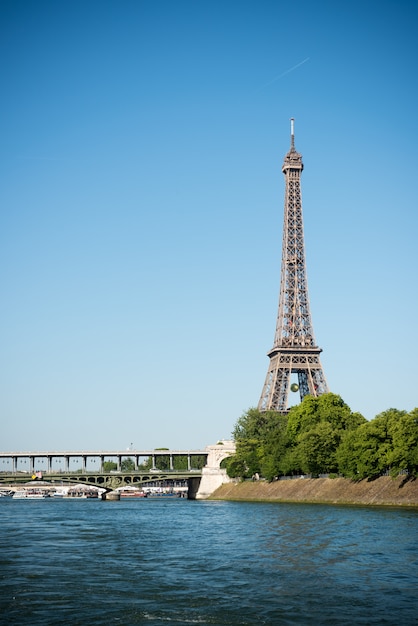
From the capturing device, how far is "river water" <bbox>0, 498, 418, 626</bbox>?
26.0 metres

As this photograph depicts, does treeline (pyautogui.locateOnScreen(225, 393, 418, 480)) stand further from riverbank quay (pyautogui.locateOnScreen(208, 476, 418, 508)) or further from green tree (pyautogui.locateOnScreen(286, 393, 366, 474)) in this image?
riverbank quay (pyautogui.locateOnScreen(208, 476, 418, 508))

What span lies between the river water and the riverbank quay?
61.9 feet

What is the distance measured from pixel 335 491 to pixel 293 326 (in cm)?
7314

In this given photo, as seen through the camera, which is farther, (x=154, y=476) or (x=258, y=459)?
(x=154, y=476)

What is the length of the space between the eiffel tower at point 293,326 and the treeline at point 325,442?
8571 mm

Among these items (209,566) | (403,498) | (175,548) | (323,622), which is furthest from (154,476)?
(323,622)

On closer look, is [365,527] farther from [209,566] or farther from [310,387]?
[310,387]

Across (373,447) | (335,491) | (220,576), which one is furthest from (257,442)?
(220,576)

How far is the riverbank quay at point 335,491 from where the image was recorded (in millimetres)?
79100

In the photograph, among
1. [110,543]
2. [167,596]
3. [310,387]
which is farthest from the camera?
[310,387]

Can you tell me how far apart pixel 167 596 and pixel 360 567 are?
11.1 metres

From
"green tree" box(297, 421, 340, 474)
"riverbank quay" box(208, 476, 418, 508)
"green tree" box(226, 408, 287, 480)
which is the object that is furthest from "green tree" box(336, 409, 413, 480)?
"green tree" box(226, 408, 287, 480)

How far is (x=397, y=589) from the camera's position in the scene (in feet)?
99.7

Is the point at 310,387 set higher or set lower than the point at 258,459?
higher
